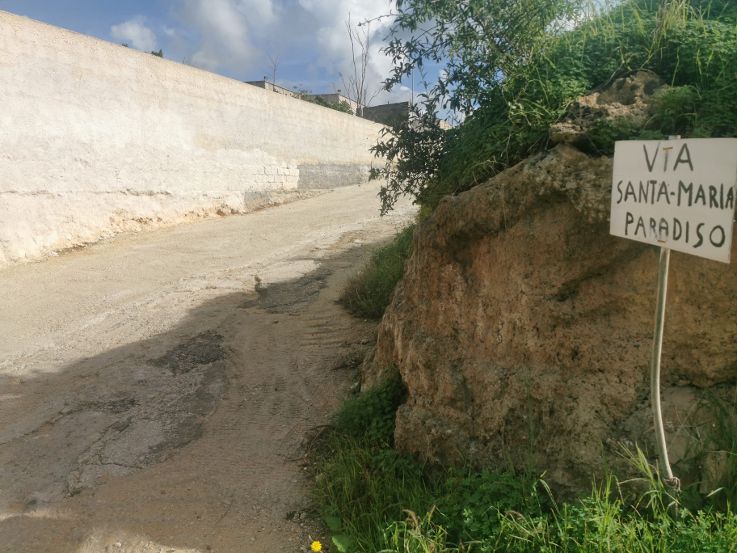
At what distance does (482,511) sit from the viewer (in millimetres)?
2449

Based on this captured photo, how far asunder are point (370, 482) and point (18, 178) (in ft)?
23.3

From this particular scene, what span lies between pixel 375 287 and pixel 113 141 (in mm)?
5659

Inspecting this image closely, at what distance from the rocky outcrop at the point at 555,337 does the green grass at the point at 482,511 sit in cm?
14

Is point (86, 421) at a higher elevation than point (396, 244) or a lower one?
lower

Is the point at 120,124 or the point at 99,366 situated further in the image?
the point at 120,124

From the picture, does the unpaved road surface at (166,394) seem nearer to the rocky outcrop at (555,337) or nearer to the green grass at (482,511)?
the green grass at (482,511)

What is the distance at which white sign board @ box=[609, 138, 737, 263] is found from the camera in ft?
5.88

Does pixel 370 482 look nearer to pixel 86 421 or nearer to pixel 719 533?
pixel 719 533

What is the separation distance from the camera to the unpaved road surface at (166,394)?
313 centimetres

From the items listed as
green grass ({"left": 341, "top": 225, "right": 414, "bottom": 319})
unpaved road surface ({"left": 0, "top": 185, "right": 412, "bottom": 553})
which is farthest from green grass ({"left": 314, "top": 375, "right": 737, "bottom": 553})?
green grass ({"left": 341, "top": 225, "right": 414, "bottom": 319})

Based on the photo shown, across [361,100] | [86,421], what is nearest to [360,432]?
[86,421]

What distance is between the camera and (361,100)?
32156 millimetres

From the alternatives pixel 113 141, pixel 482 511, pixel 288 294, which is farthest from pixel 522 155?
pixel 113 141

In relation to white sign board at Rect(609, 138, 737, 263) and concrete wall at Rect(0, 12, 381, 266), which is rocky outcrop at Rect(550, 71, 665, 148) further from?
concrete wall at Rect(0, 12, 381, 266)
